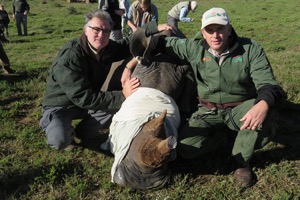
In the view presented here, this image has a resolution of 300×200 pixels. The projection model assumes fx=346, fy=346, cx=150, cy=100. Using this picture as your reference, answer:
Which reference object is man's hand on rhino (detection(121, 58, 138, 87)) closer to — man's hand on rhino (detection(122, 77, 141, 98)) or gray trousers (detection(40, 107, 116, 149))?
man's hand on rhino (detection(122, 77, 141, 98))

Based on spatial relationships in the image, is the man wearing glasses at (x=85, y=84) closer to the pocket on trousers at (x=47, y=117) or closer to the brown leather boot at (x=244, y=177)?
the pocket on trousers at (x=47, y=117)

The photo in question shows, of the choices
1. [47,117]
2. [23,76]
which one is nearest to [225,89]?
[47,117]

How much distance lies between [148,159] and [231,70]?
1237 mm

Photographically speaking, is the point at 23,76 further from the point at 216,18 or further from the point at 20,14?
the point at 20,14

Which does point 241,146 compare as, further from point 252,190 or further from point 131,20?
point 131,20

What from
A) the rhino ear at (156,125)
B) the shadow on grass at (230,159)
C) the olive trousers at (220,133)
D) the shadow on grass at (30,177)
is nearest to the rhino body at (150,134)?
the rhino ear at (156,125)

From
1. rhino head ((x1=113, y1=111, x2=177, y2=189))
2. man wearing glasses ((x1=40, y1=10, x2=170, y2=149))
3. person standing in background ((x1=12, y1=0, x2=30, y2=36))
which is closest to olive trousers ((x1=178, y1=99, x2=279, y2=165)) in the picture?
rhino head ((x1=113, y1=111, x2=177, y2=189))

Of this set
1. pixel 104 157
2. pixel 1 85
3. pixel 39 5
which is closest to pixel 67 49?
pixel 104 157

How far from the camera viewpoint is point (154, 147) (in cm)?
292

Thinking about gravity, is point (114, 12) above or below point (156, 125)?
above

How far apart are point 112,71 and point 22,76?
369 centimetres

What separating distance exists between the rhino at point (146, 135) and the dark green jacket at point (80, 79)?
0.93ft

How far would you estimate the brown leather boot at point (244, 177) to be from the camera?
336 cm

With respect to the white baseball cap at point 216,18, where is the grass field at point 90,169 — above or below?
below
